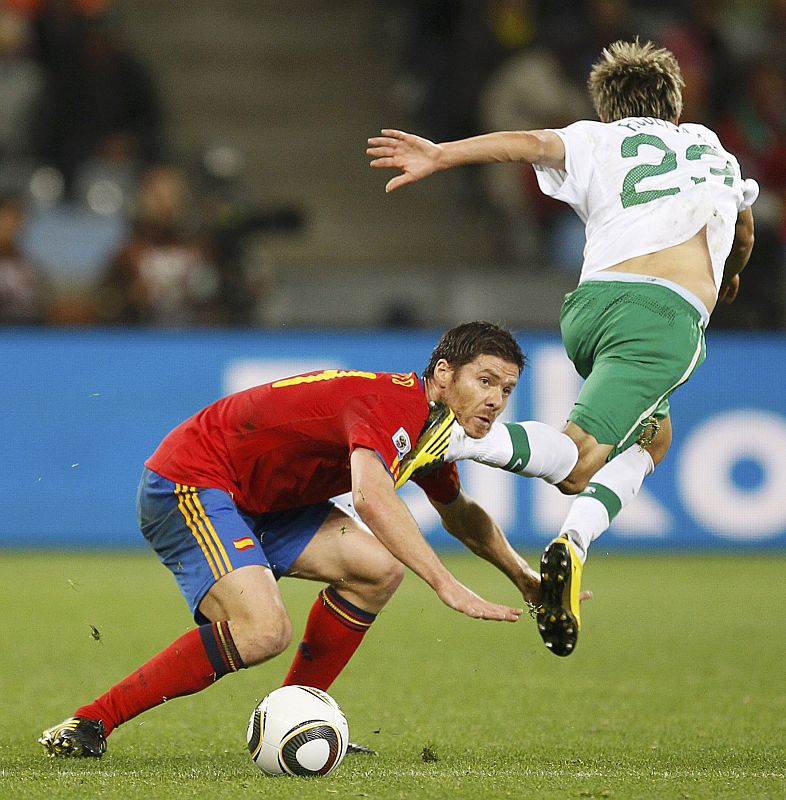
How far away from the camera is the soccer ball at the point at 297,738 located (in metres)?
4.50

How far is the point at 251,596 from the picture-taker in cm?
464

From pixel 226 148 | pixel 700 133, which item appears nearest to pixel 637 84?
pixel 700 133

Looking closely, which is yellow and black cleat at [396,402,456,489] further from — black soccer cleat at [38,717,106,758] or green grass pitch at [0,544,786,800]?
black soccer cleat at [38,717,106,758]

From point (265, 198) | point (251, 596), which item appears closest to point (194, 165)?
point (265, 198)

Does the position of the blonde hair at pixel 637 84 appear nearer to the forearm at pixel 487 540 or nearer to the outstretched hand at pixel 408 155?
the outstretched hand at pixel 408 155

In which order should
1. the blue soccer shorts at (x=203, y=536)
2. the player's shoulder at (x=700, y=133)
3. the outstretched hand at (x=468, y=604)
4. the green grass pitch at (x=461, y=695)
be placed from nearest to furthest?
1. the outstretched hand at (x=468, y=604)
2. the green grass pitch at (x=461, y=695)
3. the blue soccer shorts at (x=203, y=536)
4. the player's shoulder at (x=700, y=133)

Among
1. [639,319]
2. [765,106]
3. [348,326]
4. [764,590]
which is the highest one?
[765,106]

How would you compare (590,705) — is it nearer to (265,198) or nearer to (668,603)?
(668,603)

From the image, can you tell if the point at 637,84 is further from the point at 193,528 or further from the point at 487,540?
the point at 193,528

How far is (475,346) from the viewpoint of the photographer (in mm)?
4766

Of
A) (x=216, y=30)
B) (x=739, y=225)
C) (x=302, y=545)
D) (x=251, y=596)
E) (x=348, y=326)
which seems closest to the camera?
(x=251, y=596)

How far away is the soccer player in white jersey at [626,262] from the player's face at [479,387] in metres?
0.17

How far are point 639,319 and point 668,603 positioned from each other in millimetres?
3848

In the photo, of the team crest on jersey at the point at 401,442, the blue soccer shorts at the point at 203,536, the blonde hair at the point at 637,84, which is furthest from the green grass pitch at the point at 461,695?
the blonde hair at the point at 637,84
